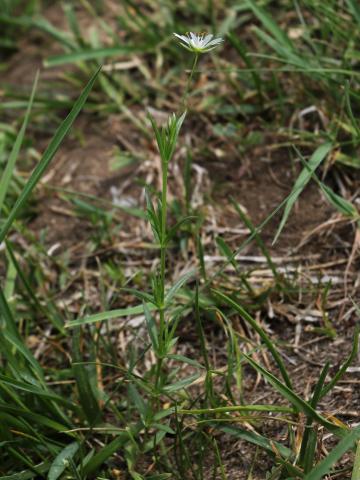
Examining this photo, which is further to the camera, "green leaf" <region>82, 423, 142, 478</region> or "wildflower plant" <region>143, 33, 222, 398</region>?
"green leaf" <region>82, 423, 142, 478</region>

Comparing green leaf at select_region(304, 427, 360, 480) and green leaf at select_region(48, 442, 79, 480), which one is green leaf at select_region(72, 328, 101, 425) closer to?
green leaf at select_region(48, 442, 79, 480)

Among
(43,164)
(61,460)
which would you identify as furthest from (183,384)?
(43,164)

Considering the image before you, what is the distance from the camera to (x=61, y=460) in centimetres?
178

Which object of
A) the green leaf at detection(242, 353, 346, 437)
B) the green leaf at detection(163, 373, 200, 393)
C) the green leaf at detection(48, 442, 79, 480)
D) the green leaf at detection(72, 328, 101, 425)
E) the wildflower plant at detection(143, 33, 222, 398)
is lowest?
the green leaf at detection(48, 442, 79, 480)

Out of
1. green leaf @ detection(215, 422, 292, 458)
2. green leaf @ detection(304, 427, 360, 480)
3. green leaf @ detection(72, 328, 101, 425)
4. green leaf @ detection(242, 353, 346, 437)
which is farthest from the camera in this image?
green leaf @ detection(72, 328, 101, 425)

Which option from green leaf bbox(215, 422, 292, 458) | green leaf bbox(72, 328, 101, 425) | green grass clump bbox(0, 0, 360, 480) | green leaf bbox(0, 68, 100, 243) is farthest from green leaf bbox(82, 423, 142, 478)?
green leaf bbox(0, 68, 100, 243)

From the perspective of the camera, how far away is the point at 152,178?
263cm

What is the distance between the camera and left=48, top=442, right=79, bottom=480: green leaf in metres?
1.75

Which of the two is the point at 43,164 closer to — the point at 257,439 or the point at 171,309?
the point at 171,309

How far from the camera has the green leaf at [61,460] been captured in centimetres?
175

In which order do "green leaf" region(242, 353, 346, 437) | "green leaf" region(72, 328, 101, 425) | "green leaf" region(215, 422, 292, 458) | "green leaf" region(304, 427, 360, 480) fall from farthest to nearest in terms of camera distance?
"green leaf" region(72, 328, 101, 425) → "green leaf" region(215, 422, 292, 458) → "green leaf" region(242, 353, 346, 437) → "green leaf" region(304, 427, 360, 480)

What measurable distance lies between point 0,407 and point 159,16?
1974 mm

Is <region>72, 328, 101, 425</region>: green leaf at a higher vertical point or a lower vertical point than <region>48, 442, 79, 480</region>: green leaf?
higher

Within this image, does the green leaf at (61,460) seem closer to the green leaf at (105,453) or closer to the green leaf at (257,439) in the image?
the green leaf at (105,453)
